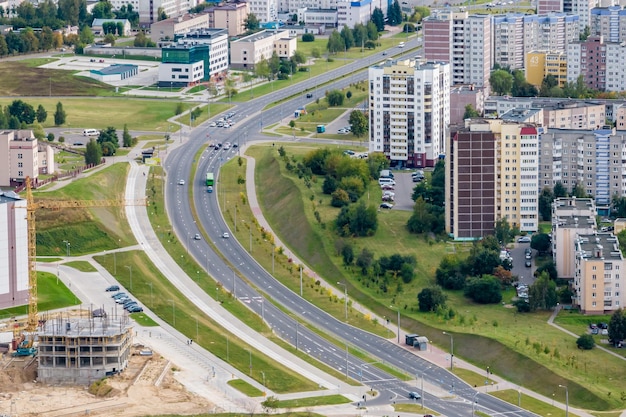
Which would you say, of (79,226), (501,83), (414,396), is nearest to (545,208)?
(79,226)

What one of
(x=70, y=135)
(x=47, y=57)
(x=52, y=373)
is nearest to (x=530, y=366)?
(x=52, y=373)

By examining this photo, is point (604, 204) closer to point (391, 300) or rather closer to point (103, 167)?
point (391, 300)

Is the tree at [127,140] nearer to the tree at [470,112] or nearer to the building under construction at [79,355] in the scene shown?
the tree at [470,112]

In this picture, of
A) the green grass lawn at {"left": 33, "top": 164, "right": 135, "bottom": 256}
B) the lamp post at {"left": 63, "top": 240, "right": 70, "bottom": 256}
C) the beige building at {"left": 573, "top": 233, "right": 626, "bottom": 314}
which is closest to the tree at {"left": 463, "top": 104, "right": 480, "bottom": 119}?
the green grass lawn at {"left": 33, "top": 164, "right": 135, "bottom": 256}

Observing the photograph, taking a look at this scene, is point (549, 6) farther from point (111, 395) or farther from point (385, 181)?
point (111, 395)

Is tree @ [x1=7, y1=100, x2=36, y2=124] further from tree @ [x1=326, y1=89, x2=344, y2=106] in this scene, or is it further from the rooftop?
the rooftop

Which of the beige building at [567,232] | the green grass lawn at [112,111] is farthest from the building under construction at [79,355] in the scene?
the green grass lawn at [112,111]
